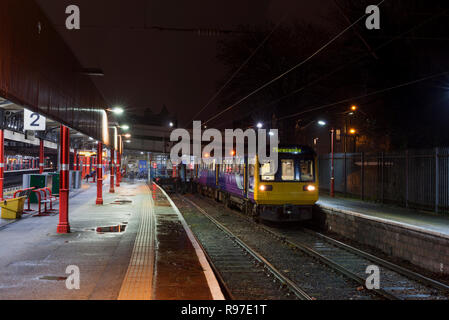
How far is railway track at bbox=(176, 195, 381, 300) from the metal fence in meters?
7.11

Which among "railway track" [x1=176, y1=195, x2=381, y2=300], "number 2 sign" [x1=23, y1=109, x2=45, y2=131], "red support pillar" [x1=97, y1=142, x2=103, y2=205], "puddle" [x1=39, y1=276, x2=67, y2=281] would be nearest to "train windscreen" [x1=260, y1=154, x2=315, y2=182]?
"railway track" [x1=176, y1=195, x2=381, y2=300]

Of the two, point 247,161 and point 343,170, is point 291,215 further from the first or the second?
point 343,170

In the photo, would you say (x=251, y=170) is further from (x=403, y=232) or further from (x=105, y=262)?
(x=105, y=262)

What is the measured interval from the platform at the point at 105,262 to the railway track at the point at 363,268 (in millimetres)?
2843

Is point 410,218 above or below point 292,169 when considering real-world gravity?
below

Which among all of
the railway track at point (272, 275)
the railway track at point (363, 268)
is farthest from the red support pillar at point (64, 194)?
the railway track at point (363, 268)

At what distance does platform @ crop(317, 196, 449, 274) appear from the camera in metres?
8.98

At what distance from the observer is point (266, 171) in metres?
14.2

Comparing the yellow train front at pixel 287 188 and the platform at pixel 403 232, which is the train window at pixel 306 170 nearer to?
the yellow train front at pixel 287 188

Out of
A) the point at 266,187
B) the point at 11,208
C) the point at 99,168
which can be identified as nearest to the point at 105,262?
the point at 266,187

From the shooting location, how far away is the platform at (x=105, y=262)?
6129mm

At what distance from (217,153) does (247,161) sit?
23.8 ft

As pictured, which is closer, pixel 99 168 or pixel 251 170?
pixel 251 170

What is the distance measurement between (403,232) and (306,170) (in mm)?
4817
